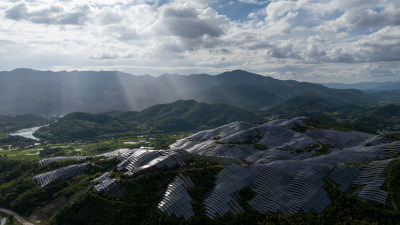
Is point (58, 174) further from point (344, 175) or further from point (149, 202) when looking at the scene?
point (344, 175)

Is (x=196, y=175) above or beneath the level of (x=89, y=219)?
above

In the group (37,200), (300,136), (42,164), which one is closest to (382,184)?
(300,136)

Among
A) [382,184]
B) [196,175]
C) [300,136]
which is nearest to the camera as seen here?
[382,184]

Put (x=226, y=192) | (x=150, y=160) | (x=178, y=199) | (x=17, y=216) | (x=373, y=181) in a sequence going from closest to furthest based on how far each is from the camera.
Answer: (x=178, y=199) → (x=226, y=192) → (x=373, y=181) → (x=17, y=216) → (x=150, y=160)

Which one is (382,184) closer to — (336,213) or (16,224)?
(336,213)

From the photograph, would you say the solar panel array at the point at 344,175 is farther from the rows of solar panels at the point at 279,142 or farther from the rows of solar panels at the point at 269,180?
the rows of solar panels at the point at 279,142

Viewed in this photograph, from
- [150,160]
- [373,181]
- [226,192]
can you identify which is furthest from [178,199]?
[373,181]
